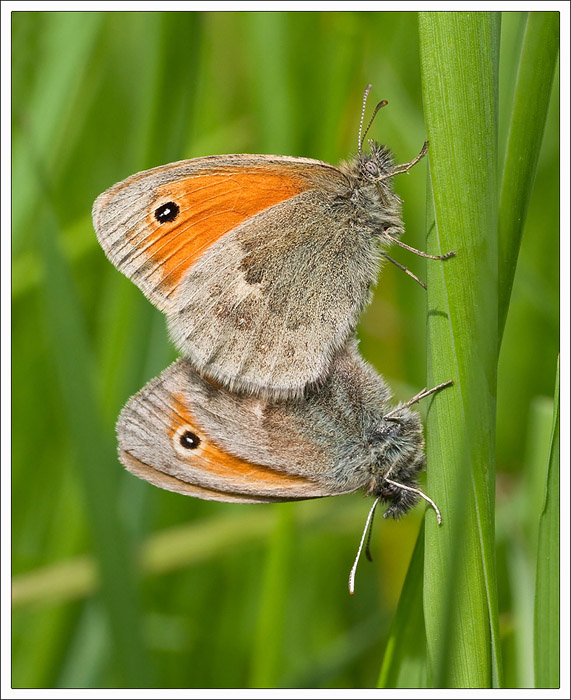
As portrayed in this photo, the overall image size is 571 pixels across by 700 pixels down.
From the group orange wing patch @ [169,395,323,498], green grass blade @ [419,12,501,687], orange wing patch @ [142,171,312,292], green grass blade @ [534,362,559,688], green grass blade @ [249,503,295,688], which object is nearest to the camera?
green grass blade @ [419,12,501,687]

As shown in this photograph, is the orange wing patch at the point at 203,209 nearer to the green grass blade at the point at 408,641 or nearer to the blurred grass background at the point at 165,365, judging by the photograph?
the blurred grass background at the point at 165,365

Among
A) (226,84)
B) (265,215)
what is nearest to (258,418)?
(265,215)

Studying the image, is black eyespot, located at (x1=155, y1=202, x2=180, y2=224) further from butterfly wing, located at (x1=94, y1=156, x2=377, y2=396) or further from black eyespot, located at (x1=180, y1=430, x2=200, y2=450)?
black eyespot, located at (x1=180, y1=430, x2=200, y2=450)

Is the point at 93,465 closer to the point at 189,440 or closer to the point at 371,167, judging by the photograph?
the point at 189,440

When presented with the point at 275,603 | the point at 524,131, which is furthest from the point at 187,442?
the point at 524,131

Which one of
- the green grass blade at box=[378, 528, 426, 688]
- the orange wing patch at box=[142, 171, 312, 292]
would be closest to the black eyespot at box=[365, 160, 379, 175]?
the orange wing patch at box=[142, 171, 312, 292]

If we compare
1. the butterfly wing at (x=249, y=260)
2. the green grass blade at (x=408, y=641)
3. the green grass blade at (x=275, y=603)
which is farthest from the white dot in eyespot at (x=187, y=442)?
the green grass blade at (x=408, y=641)
